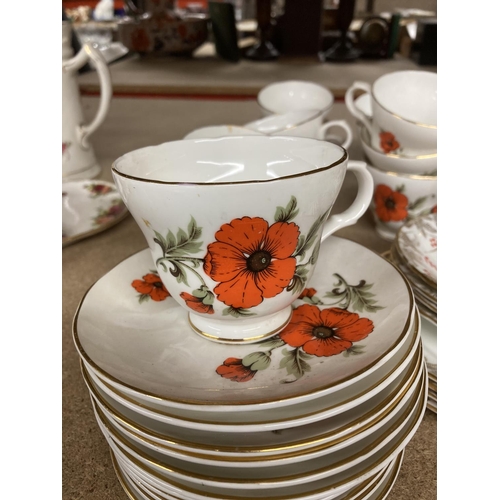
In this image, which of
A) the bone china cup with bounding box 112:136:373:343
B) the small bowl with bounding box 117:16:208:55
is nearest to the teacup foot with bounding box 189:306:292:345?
the bone china cup with bounding box 112:136:373:343

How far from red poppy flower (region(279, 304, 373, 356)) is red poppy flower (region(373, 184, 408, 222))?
26cm

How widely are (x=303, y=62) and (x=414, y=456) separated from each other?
142 centimetres

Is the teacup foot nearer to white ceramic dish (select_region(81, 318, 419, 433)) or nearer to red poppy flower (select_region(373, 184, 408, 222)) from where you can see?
white ceramic dish (select_region(81, 318, 419, 433))

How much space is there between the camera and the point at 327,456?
27 centimetres

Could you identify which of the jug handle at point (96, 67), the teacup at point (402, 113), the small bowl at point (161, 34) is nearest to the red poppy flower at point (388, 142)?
the teacup at point (402, 113)

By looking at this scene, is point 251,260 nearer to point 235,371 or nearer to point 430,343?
point 235,371

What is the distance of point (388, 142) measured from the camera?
588 mm

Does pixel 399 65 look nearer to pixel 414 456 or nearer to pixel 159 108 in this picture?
pixel 159 108

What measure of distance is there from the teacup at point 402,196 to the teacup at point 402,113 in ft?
0.12

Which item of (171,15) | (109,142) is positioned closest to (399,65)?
(171,15)

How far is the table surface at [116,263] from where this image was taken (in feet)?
1.07

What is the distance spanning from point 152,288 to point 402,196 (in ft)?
1.15

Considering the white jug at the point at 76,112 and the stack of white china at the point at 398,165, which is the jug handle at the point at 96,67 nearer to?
the white jug at the point at 76,112

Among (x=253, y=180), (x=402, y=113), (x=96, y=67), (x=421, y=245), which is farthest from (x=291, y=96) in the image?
(x=253, y=180)
